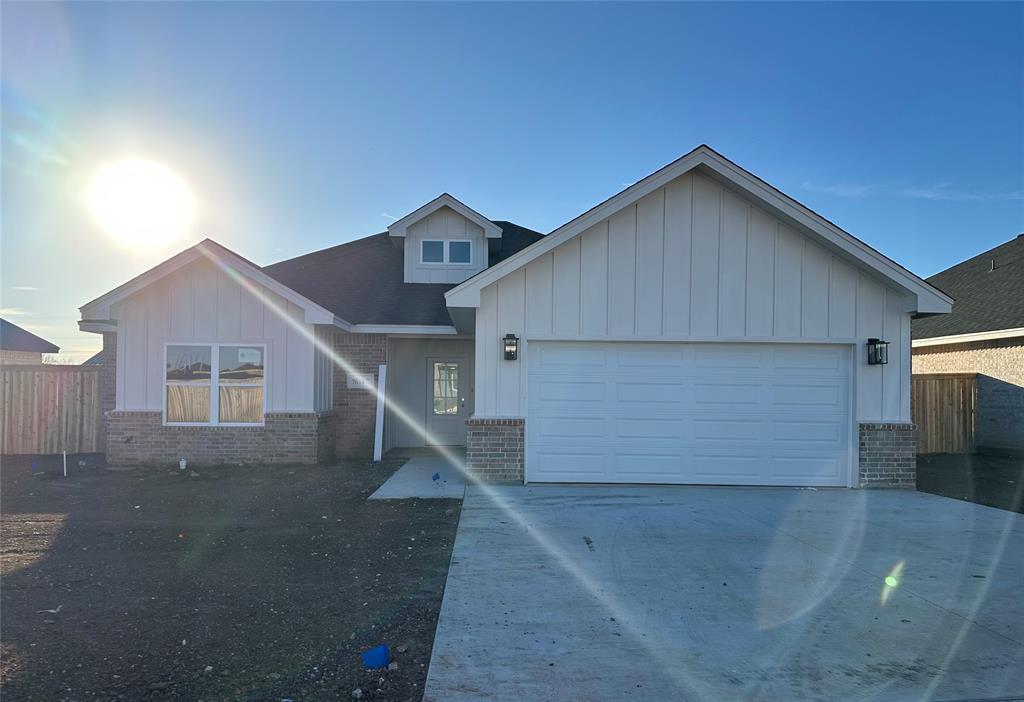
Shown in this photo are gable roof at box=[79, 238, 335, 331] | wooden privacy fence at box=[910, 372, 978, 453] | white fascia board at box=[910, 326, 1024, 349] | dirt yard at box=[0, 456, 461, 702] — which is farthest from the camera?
wooden privacy fence at box=[910, 372, 978, 453]

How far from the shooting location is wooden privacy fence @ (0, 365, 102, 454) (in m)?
12.8

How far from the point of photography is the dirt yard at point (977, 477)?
30.1 ft

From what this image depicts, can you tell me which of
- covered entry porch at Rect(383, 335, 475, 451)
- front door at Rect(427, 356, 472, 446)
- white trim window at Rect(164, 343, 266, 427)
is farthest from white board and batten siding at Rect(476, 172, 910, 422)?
front door at Rect(427, 356, 472, 446)

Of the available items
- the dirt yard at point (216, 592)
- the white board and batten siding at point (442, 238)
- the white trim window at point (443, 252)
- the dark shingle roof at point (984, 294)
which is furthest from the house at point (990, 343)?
the dirt yard at point (216, 592)

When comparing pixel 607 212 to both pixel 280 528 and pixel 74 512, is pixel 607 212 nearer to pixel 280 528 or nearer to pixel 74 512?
pixel 280 528

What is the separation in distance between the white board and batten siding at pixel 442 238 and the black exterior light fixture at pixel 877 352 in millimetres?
8303

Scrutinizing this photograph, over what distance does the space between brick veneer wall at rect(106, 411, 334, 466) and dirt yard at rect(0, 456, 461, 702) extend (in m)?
2.12

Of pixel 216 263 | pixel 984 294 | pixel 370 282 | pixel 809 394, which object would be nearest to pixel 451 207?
pixel 370 282

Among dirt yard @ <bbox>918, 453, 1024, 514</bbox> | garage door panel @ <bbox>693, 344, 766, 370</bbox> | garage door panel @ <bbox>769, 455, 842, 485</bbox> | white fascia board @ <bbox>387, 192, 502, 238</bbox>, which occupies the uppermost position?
white fascia board @ <bbox>387, 192, 502, 238</bbox>

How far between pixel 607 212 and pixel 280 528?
615 centimetres

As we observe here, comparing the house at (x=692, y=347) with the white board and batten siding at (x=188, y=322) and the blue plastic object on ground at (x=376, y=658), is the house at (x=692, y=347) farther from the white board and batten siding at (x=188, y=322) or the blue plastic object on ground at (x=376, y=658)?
the blue plastic object on ground at (x=376, y=658)

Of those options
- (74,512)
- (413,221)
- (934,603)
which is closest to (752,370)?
(934,603)

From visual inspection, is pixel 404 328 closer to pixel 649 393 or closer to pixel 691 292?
pixel 649 393

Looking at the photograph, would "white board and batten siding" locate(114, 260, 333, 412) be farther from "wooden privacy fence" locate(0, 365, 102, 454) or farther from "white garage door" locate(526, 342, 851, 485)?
"white garage door" locate(526, 342, 851, 485)
